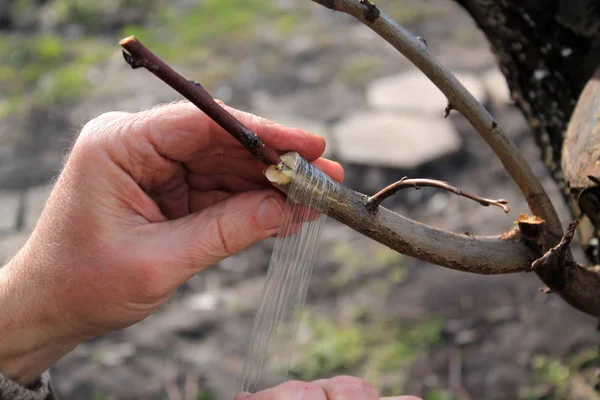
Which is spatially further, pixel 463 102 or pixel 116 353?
pixel 116 353

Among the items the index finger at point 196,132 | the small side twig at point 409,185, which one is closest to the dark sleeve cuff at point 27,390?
the index finger at point 196,132

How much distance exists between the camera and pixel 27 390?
1.77 metres

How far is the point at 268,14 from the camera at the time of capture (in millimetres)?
6801

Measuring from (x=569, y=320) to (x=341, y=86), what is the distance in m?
2.85

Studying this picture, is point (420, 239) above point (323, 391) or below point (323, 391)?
above

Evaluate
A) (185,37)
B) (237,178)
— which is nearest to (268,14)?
(185,37)

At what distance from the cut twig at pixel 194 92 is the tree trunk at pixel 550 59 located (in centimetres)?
77

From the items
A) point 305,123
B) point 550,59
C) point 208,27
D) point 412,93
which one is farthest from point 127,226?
point 208,27

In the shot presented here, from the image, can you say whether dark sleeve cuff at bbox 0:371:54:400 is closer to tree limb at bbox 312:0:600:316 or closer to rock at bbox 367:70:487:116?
tree limb at bbox 312:0:600:316

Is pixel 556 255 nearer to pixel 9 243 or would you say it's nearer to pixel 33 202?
pixel 9 243

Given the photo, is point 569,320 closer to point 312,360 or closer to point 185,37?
point 312,360

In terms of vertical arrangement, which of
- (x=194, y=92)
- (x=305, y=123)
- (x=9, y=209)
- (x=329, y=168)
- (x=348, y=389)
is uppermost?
(x=194, y=92)

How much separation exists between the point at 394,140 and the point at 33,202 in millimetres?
2398

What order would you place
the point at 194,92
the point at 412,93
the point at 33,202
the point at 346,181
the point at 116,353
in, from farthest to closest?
1. the point at 412,93
2. the point at 33,202
3. the point at 346,181
4. the point at 116,353
5. the point at 194,92
